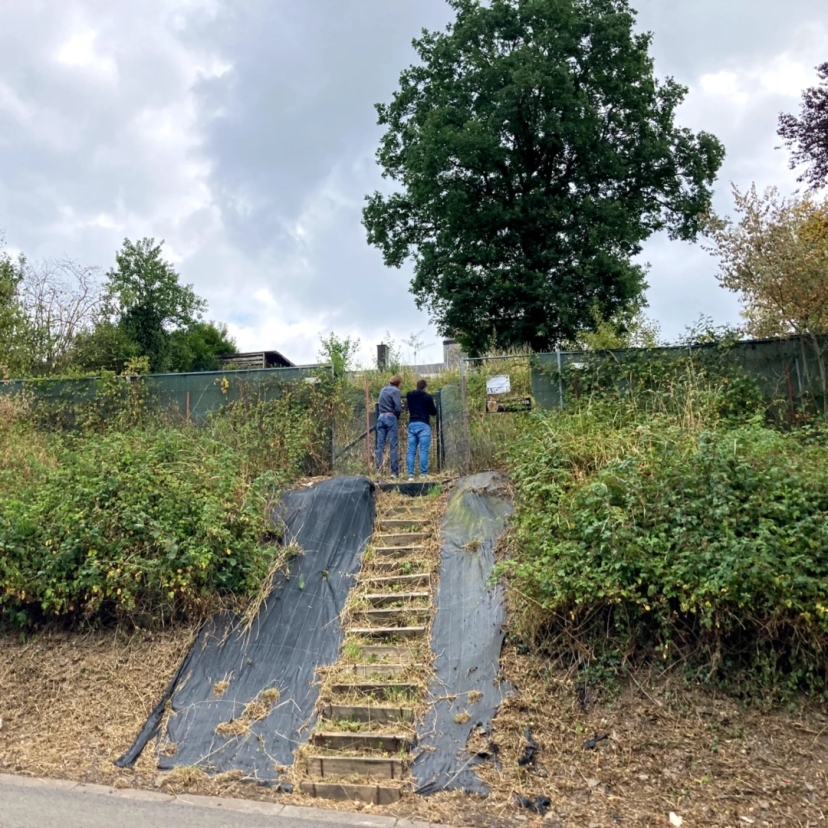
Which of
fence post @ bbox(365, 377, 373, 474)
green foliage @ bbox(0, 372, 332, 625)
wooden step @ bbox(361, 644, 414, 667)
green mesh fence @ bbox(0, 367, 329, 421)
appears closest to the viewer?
wooden step @ bbox(361, 644, 414, 667)

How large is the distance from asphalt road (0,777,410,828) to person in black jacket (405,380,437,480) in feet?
19.2

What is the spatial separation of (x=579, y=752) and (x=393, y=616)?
2472 mm

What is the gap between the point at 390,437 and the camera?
10977mm

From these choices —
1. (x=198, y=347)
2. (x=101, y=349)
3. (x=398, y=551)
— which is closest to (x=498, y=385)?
(x=398, y=551)

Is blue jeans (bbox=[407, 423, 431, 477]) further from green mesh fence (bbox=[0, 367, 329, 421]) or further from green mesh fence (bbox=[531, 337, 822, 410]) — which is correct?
green mesh fence (bbox=[0, 367, 329, 421])

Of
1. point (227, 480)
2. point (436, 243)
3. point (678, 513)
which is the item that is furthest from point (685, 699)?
point (436, 243)

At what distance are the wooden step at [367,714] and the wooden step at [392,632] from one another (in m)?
1.00

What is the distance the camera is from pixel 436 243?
22.6 m

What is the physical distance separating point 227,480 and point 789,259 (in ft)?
26.4

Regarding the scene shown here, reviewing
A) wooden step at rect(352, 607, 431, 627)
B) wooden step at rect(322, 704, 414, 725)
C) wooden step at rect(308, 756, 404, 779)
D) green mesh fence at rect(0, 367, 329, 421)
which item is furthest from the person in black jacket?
wooden step at rect(308, 756, 404, 779)

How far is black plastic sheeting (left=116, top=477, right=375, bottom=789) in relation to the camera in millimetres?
5777

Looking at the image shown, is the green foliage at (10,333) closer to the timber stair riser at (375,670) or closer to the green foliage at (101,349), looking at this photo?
the green foliage at (101,349)

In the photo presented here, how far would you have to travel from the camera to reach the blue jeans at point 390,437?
10.9 meters

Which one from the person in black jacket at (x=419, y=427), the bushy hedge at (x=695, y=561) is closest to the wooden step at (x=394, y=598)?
the bushy hedge at (x=695, y=561)
